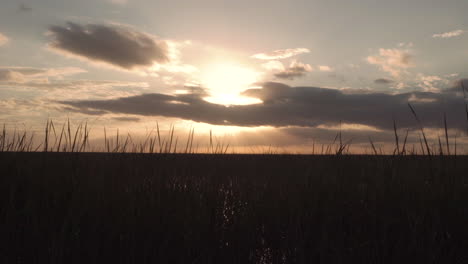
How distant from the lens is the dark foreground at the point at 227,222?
4211 millimetres

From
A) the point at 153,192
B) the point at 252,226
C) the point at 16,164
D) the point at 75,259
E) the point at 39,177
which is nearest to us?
the point at 75,259

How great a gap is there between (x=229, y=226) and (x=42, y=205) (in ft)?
8.79

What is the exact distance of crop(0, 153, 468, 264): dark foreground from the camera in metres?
4.21

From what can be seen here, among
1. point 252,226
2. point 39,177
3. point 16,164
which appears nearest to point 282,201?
point 252,226

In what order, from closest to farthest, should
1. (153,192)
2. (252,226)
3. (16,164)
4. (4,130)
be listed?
(252,226)
(153,192)
(16,164)
(4,130)

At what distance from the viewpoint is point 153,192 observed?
548 centimetres

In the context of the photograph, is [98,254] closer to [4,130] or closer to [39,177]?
[39,177]

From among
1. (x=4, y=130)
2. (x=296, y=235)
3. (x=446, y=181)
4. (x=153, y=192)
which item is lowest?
(x=296, y=235)

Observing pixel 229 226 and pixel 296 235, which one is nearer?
pixel 296 235

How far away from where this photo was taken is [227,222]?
5.29 meters

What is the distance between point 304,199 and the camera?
18.8 feet

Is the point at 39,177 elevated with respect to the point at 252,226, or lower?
elevated

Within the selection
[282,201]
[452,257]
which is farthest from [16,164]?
[452,257]

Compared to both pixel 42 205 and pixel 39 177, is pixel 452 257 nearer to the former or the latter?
pixel 42 205
